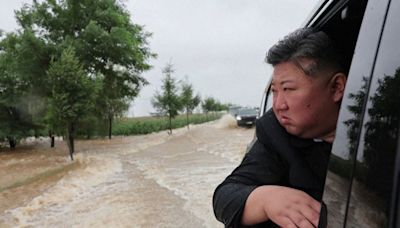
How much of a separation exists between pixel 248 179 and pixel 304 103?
31 centimetres

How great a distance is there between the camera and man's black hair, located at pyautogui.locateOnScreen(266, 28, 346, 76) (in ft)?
3.90

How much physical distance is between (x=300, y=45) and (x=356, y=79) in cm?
36

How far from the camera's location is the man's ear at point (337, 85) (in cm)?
117

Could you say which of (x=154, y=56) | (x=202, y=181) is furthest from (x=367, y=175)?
(x=154, y=56)

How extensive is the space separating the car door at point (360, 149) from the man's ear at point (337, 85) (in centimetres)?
25

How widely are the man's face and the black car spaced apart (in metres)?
0.23

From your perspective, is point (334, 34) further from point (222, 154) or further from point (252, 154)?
point (222, 154)

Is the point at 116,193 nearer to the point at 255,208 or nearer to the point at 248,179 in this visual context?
the point at 248,179

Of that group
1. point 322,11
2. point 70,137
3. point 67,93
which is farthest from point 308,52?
point 70,137

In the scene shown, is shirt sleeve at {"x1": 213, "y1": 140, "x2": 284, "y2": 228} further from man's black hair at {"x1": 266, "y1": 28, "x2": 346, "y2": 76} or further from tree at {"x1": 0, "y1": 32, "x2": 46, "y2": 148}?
tree at {"x1": 0, "y1": 32, "x2": 46, "y2": 148}

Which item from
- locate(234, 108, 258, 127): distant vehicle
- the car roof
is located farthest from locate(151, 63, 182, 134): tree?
the car roof

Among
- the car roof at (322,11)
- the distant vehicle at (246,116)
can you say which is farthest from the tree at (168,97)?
the car roof at (322,11)

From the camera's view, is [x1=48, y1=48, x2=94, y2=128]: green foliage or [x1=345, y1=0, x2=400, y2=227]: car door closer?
[x1=345, y1=0, x2=400, y2=227]: car door

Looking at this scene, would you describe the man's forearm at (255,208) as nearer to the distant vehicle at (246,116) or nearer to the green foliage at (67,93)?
the green foliage at (67,93)
